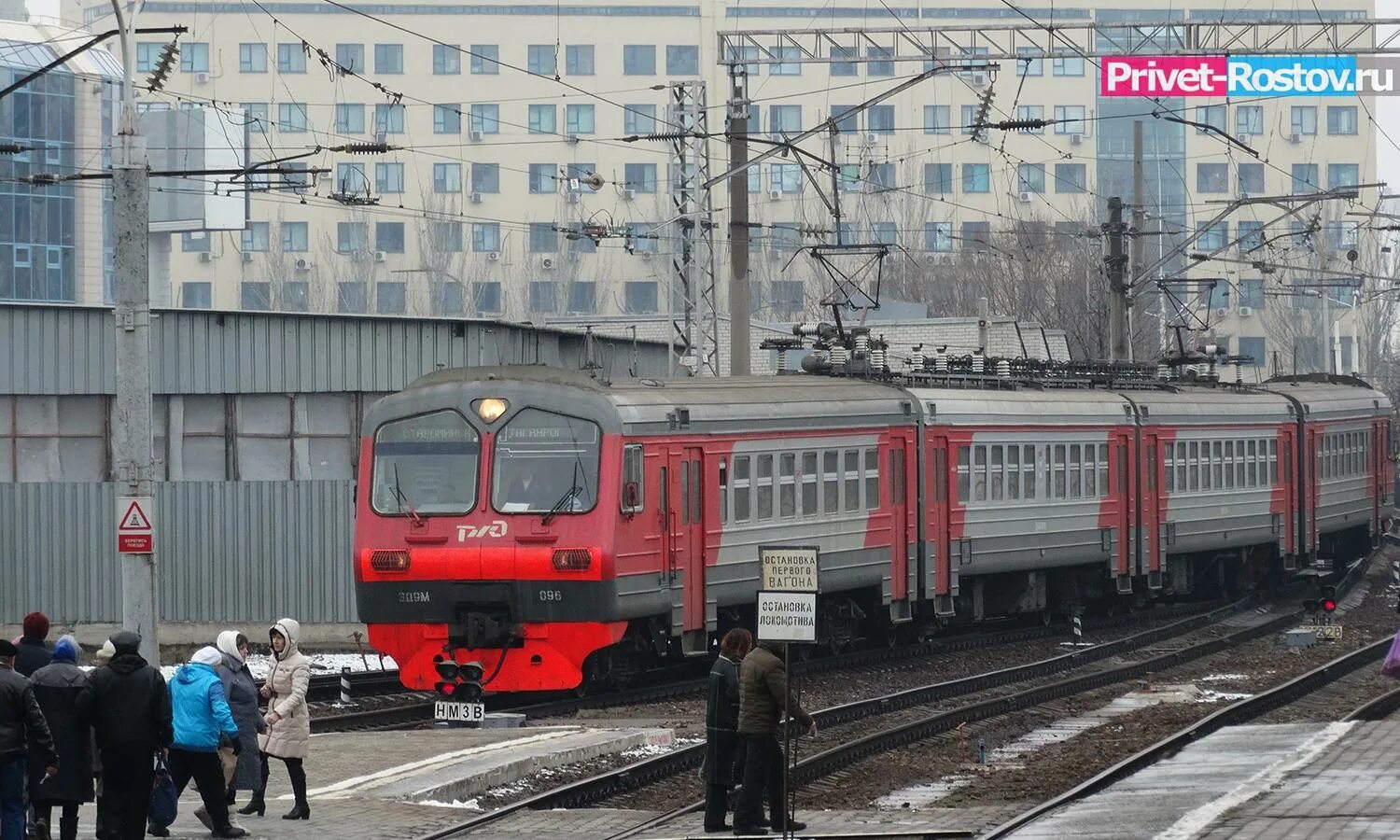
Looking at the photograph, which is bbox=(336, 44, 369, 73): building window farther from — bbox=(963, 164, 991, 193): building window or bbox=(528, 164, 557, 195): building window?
bbox=(963, 164, 991, 193): building window

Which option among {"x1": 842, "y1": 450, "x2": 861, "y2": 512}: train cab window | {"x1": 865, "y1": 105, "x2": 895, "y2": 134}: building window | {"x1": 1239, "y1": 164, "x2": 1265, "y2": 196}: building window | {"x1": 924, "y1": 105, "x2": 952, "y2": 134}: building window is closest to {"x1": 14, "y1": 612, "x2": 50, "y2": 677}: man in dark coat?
{"x1": 842, "y1": 450, "x2": 861, "y2": 512}: train cab window

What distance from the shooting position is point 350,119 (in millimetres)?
83875

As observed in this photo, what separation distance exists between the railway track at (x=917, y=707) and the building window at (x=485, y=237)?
53.4 meters

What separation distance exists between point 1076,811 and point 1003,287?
57.3m

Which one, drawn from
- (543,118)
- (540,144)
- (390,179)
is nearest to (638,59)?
(543,118)

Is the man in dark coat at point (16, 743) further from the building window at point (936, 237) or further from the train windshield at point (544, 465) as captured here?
the building window at point (936, 237)

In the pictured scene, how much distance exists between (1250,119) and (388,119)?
3193 cm

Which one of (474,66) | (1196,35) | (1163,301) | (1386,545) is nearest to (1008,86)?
(1163,301)

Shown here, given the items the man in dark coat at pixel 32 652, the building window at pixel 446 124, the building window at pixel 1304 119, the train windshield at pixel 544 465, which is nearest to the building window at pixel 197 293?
the building window at pixel 446 124

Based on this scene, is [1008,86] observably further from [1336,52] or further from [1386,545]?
[1336,52]

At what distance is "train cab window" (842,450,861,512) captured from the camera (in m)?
24.8

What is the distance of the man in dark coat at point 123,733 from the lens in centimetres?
1260

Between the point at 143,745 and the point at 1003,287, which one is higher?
the point at 1003,287

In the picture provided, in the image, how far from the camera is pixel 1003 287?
70625mm
